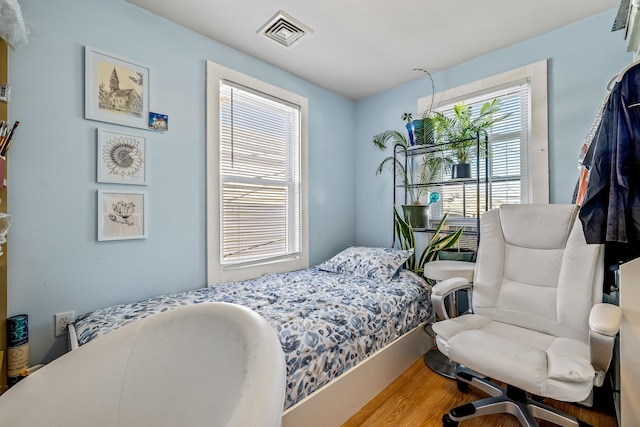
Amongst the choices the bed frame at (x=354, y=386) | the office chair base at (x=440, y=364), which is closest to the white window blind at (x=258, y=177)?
the bed frame at (x=354, y=386)

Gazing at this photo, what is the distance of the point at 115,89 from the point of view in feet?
5.81

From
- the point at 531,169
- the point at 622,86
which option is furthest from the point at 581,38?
the point at 622,86

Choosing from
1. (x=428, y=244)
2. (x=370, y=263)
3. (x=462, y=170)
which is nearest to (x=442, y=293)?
(x=370, y=263)

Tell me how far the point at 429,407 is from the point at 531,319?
0.76m

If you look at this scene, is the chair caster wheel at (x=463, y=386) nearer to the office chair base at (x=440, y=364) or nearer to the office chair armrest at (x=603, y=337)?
the office chair base at (x=440, y=364)

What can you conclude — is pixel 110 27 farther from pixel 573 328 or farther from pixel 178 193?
pixel 573 328

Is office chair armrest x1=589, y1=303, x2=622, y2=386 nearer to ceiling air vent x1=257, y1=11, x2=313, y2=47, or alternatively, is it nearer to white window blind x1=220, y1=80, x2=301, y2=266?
white window blind x1=220, y1=80, x2=301, y2=266

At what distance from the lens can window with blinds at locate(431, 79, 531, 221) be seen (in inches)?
89.7

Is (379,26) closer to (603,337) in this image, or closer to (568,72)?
(568,72)

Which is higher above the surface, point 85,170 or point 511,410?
point 85,170

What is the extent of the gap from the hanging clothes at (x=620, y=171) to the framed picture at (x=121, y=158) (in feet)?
8.07

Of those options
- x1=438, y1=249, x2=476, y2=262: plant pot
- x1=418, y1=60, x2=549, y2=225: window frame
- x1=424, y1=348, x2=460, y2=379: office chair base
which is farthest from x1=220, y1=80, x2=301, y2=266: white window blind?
x1=418, y1=60, x2=549, y2=225: window frame

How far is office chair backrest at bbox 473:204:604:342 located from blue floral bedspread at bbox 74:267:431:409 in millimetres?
547

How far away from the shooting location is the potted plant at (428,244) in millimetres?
2389
